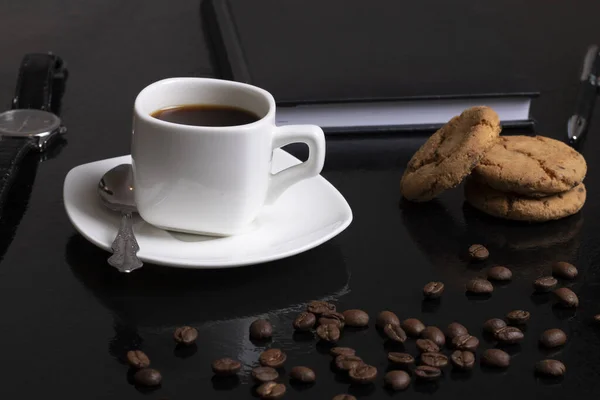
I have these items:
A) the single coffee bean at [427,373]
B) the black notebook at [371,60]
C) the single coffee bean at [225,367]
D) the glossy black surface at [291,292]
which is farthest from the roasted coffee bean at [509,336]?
the black notebook at [371,60]

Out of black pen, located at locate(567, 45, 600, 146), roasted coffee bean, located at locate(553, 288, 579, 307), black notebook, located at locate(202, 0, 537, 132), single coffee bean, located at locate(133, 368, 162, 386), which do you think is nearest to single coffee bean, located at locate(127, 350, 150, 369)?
single coffee bean, located at locate(133, 368, 162, 386)

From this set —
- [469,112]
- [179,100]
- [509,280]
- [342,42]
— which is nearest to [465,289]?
[509,280]

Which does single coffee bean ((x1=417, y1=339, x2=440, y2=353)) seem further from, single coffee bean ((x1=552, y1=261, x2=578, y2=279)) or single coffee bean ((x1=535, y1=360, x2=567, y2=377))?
single coffee bean ((x1=552, y1=261, x2=578, y2=279))

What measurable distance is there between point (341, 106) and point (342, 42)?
0.29m

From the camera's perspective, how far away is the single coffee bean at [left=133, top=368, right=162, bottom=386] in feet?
3.37

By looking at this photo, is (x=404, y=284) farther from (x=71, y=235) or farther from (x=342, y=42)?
(x=342, y=42)

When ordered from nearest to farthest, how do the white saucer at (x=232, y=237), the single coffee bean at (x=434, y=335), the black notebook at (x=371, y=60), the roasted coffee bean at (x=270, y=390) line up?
the roasted coffee bean at (x=270, y=390) → the single coffee bean at (x=434, y=335) → the white saucer at (x=232, y=237) → the black notebook at (x=371, y=60)

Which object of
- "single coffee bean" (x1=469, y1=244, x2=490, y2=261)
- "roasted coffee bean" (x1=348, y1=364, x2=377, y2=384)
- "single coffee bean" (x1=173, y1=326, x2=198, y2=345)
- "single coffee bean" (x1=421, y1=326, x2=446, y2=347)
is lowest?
"single coffee bean" (x1=469, y1=244, x2=490, y2=261)

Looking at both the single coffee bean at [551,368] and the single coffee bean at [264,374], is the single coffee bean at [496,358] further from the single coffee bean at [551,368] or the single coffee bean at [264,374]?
the single coffee bean at [264,374]

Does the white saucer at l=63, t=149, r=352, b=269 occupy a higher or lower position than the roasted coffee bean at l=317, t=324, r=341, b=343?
higher

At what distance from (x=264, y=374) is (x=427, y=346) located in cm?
21

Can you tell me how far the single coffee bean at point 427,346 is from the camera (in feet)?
3.61

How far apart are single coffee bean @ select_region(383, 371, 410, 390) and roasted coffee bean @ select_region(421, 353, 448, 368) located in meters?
0.04

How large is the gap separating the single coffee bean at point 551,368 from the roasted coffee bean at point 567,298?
0.15 metres
